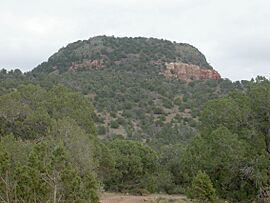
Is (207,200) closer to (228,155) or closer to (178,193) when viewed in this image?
(228,155)

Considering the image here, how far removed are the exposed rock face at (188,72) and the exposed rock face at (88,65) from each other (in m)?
10.1

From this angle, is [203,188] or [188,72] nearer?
[203,188]

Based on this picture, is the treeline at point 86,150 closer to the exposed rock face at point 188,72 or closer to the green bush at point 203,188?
the green bush at point 203,188

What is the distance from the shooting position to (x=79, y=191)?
16.1 metres

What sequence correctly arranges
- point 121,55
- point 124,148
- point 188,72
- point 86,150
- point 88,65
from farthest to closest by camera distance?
point 121,55 < point 188,72 < point 88,65 < point 124,148 < point 86,150

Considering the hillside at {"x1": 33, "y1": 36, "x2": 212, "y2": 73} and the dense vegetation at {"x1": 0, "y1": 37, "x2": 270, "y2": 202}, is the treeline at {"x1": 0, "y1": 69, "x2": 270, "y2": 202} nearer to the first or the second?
the dense vegetation at {"x1": 0, "y1": 37, "x2": 270, "y2": 202}

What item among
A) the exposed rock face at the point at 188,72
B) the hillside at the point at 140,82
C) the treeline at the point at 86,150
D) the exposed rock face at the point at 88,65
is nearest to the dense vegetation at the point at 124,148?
the treeline at the point at 86,150

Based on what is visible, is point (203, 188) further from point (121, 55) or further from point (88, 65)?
point (121, 55)

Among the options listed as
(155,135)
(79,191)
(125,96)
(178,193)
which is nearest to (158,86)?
(125,96)

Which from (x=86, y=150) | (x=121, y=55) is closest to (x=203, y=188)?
(x=86, y=150)

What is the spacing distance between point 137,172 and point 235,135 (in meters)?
17.3

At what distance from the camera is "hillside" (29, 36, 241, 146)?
201 feet

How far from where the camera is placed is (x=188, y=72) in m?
87.9

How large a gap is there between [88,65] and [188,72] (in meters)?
16.0
